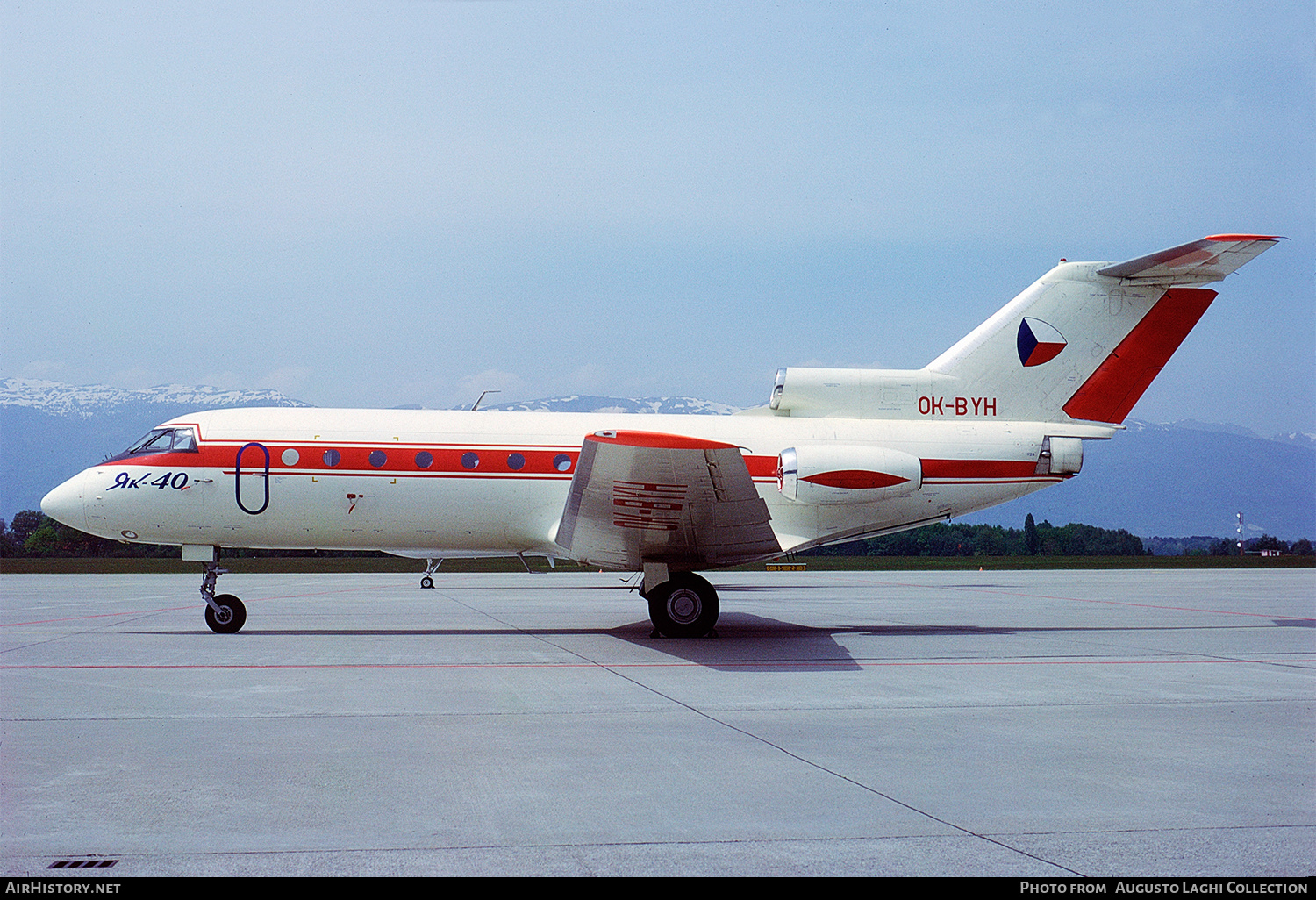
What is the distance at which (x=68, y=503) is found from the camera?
46.6 ft

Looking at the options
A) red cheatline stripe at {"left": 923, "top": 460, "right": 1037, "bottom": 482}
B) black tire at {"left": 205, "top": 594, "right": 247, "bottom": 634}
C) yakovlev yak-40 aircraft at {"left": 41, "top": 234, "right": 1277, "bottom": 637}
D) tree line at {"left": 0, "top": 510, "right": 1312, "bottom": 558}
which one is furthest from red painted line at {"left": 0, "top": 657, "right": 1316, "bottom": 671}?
tree line at {"left": 0, "top": 510, "right": 1312, "bottom": 558}

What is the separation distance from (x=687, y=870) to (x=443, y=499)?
429 inches

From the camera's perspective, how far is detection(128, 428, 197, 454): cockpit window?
14.6 meters

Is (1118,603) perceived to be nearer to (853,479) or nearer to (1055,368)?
(1055,368)

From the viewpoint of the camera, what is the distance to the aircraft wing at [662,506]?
11219mm

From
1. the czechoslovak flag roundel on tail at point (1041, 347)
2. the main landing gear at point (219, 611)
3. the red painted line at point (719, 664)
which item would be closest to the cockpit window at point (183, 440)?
the main landing gear at point (219, 611)

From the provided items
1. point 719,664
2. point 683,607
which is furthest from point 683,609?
point 719,664

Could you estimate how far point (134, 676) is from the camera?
391 inches

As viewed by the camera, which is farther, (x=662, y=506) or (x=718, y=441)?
(x=718, y=441)

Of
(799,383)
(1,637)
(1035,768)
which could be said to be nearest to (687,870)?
(1035,768)

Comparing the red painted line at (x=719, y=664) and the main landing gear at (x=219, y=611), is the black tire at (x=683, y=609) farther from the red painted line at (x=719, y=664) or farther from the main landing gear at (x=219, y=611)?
the main landing gear at (x=219, y=611)

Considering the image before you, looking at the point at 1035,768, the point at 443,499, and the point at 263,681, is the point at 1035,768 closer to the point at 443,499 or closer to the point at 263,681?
the point at 263,681

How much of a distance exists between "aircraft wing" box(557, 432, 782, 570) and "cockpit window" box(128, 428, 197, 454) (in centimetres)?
552

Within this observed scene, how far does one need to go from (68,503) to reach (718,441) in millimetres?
9032
